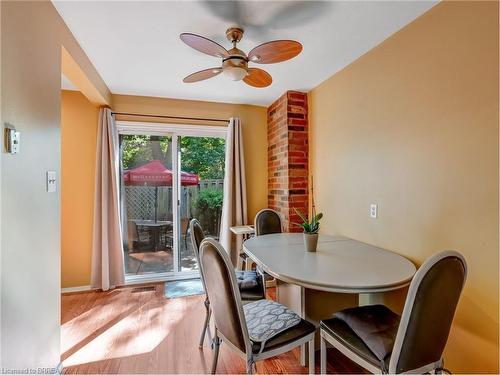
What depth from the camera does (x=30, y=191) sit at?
52.1 inches

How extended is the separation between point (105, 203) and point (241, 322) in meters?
2.39

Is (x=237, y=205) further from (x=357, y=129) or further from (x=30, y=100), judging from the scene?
(x=30, y=100)

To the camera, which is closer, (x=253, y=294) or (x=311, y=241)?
(x=311, y=241)

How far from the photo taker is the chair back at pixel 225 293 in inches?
47.2

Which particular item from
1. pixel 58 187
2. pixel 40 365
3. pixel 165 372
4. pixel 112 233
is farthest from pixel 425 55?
pixel 112 233

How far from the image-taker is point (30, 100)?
4.37 feet

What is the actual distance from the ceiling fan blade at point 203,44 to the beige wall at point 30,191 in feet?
2.56

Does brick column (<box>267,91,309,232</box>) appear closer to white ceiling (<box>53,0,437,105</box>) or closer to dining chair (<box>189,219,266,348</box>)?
white ceiling (<box>53,0,437,105</box>)

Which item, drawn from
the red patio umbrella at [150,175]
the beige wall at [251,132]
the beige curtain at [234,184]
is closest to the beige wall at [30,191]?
the red patio umbrella at [150,175]

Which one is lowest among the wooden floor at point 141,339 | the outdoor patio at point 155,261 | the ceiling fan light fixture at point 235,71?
the wooden floor at point 141,339

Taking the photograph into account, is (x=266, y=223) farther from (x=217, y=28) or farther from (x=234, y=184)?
(x=217, y=28)

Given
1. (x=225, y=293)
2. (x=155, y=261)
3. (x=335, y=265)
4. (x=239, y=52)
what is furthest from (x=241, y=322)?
(x=155, y=261)

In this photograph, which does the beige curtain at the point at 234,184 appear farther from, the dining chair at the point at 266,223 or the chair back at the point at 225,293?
the chair back at the point at 225,293

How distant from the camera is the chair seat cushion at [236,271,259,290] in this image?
1971 mm
